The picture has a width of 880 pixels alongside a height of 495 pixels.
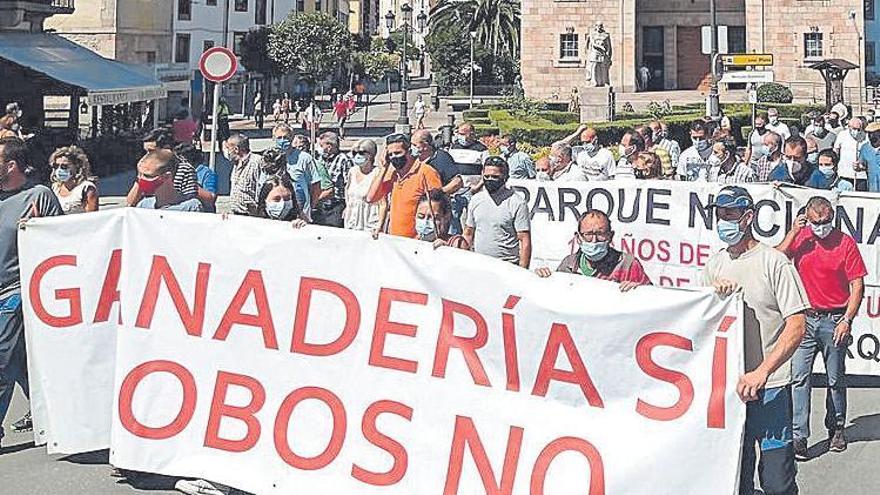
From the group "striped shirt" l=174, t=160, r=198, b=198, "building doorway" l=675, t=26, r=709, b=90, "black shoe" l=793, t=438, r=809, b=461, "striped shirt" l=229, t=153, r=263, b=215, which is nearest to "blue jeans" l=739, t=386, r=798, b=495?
"black shoe" l=793, t=438, r=809, b=461

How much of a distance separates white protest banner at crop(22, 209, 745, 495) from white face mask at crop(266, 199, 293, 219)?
2.10ft

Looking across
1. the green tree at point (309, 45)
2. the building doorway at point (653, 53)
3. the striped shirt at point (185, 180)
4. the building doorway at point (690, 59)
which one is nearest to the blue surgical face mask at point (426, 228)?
the striped shirt at point (185, 180)

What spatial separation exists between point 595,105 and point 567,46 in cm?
1529

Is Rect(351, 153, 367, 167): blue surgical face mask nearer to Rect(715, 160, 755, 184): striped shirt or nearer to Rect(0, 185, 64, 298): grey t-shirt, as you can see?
Rect(715, 160, 755, 184): striped shirt

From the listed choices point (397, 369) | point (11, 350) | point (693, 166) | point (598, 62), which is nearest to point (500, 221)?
point (397, 369)

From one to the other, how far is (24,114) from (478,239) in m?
21.2

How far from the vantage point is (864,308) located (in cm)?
934

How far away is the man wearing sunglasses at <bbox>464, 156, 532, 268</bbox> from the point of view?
860cm

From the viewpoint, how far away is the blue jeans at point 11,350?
7.20 m

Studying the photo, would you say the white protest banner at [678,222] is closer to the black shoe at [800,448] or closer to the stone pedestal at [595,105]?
the black shoe at [800,448]

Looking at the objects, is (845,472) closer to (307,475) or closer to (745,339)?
(745,339)

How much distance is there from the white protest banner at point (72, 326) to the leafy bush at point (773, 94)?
42.4 metres

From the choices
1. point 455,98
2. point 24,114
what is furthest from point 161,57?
point 24,114

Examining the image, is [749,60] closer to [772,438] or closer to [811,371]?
[811,371]
